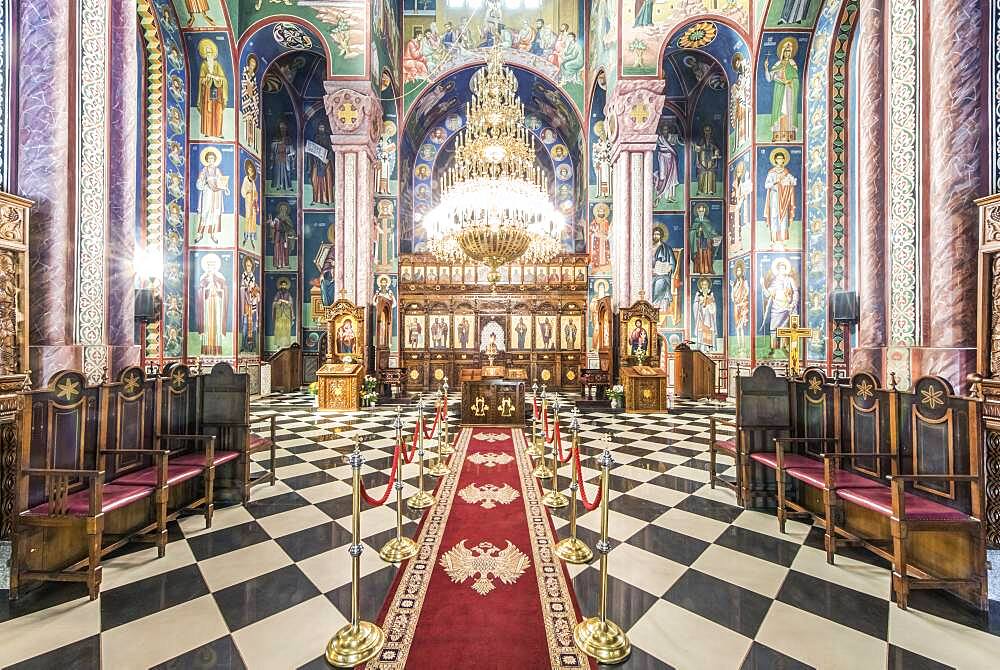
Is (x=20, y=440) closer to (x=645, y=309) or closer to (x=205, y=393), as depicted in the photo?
(x=205, y=393)

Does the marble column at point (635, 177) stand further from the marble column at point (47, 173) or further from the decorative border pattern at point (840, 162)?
the marble column at point (47, 173)

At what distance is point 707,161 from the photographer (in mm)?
13000

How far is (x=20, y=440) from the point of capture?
2.53 m

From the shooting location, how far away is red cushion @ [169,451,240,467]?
3476mm

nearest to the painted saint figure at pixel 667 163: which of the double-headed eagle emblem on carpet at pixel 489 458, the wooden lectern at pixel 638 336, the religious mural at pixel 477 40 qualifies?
the religious mural at pixel 477 40

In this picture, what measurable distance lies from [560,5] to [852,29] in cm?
829

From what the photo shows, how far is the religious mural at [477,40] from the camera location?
12.8m

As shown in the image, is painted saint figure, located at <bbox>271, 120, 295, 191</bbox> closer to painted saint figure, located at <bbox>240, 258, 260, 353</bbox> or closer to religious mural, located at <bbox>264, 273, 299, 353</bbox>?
religious mural, located at <bbox>264, 273, 299, 353</bbox>

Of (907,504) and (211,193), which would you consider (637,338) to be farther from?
(211,193)

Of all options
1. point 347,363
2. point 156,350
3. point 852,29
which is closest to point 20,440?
point 347,363

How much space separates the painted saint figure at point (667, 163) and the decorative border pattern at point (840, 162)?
4.88 m

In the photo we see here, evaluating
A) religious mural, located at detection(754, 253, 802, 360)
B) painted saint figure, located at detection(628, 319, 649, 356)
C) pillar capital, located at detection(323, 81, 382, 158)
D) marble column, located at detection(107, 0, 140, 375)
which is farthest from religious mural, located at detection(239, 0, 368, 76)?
religious mural, located at detection(754, 253, 802, 360)

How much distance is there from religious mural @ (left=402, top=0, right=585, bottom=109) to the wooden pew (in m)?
12.6

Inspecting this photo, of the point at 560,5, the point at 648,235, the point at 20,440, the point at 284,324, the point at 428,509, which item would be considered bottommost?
the point at 428,509
